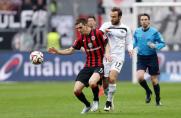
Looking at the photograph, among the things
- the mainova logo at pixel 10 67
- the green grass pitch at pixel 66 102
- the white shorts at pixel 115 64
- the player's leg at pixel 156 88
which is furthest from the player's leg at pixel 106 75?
the mainova logo at pixel 10 67

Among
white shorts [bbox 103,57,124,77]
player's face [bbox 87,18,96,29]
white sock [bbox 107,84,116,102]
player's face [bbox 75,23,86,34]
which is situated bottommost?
white sock [bbox 107,84,116,102]

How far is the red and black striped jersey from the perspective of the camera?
17953 mm

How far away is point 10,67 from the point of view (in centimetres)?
3344

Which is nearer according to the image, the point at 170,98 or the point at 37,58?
the point at 37,58

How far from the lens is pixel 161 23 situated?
115 feet

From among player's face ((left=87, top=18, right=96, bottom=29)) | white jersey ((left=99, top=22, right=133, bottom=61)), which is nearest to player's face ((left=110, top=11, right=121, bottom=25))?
white jersey ((left=99, top=22, right=133, bottom=61))

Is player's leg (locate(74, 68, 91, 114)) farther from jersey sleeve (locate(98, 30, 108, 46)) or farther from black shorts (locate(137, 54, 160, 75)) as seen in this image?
black shorts (locate(137, 54, 160, 75))

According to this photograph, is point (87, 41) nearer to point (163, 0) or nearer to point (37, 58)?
point (37, 58)

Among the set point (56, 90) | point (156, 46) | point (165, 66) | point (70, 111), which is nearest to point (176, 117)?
point (70, 111)

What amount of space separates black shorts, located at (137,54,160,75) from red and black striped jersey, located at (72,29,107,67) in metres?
3.69

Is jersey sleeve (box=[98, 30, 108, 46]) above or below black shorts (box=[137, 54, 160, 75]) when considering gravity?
above

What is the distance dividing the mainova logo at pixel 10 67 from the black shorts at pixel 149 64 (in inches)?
489

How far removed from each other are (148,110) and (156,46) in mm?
2873

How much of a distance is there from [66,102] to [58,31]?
19.1m
